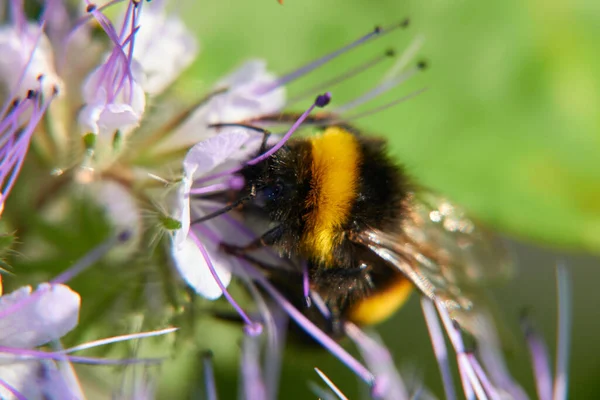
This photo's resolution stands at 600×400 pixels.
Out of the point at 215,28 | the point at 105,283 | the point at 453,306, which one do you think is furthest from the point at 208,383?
the point at 215,28

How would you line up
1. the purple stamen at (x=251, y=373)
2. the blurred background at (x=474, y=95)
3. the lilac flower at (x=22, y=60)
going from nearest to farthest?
the lilac flower at (x=22, y=60) → the purple stamen at (x=251, y=373) → the blurred background at (x=474, y=95)

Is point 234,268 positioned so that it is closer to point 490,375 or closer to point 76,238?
point 76,238

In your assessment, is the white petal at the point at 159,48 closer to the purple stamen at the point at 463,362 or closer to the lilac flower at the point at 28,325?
the lilac flower at the point at 28,325

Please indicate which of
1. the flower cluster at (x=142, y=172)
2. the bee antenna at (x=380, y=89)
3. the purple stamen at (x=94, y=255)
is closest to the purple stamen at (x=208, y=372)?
the flower cluster at (x=142, y=172)

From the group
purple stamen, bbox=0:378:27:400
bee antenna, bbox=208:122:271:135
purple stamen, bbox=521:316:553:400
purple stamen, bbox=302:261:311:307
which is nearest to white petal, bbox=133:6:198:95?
bee antenna, bbox=208:122:271:135

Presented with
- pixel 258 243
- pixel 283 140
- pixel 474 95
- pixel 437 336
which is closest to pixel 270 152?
pixel 283 140

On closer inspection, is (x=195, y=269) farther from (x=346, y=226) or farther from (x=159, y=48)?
(x=159, y=48)
